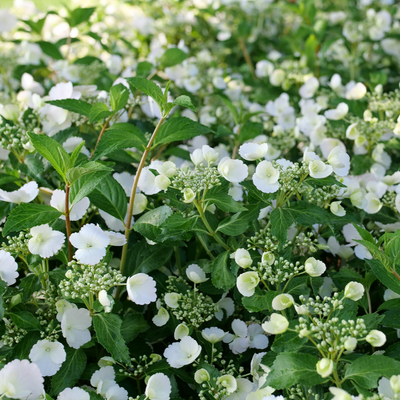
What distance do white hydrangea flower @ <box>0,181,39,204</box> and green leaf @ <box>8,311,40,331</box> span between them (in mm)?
243

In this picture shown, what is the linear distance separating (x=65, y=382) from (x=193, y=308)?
29cm

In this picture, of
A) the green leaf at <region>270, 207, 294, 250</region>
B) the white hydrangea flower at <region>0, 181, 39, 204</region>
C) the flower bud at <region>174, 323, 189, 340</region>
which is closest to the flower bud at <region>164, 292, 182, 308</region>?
the flower bud at <region>174, 323, 189, 340</region>

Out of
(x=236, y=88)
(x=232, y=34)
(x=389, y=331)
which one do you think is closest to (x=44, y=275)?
(x=389, y=331)

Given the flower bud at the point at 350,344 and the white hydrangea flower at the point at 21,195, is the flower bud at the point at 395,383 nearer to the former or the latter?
the flower bud at the point at 350,344

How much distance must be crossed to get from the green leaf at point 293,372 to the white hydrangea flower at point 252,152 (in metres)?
0.39

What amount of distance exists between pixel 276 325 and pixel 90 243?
378mm

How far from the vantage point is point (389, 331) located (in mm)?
946

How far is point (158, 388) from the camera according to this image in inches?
31.6

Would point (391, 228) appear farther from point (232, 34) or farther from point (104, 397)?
point (232, 34)

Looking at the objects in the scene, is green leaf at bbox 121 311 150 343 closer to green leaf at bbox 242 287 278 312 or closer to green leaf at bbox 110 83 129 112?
green leaf at bbox 242 287 278 312

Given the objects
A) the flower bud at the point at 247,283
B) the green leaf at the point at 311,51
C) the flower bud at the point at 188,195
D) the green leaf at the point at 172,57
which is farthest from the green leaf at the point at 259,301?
the green leaf at the point at 311,51

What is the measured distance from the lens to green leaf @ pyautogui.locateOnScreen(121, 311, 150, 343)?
0.92m

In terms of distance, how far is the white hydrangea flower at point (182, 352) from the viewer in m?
0.86

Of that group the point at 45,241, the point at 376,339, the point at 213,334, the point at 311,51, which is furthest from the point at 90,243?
the point at 311,51
